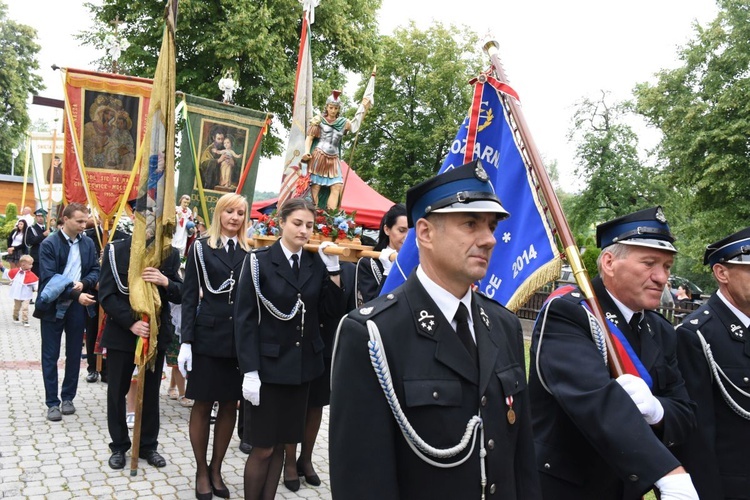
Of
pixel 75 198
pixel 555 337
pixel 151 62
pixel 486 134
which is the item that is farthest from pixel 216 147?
pixel 151 62

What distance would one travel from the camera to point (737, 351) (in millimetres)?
3189

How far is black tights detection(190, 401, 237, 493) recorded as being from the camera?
4816mm

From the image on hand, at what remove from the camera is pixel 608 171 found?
34.8m

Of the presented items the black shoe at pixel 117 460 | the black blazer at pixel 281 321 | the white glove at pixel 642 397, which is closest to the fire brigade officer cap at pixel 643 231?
the white glove at pixel 642 397

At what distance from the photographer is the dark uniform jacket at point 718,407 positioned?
2.98 m

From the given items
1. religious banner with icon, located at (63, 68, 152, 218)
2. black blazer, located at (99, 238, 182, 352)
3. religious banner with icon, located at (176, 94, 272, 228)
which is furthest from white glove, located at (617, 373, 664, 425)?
religious banner with icon, located at (176, 94, 272, 228)

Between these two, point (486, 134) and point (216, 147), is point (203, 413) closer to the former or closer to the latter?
point (486, 134)

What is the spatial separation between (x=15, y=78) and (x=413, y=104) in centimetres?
2967

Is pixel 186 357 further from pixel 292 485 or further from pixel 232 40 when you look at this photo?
pixel 232 40

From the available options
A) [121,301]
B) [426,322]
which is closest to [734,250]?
[426,322]

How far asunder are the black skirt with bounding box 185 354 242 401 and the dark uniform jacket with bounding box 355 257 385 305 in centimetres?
116

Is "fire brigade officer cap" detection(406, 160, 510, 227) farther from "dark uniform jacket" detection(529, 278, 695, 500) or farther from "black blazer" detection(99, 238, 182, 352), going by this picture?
"black blazer" detection(99, 238, 182, 352)

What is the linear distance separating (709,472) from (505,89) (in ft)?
6.83

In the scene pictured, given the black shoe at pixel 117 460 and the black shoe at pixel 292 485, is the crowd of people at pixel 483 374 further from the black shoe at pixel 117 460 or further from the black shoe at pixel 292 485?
the black shoe at pixel 117 460
